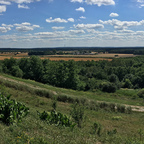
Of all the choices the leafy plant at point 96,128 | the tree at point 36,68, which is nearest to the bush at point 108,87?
the tree at point 36,68

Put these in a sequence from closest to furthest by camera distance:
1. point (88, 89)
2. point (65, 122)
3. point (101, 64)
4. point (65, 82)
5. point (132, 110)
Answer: point (65, 122), point (132, 110), point (65, 82), point (88, 89), point (101, 64)

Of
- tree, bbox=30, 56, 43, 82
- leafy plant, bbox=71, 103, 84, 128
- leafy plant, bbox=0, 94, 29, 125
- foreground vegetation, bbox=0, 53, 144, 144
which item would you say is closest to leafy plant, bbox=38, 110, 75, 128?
foreground vegetation, bbox=0, 53, 144, 144

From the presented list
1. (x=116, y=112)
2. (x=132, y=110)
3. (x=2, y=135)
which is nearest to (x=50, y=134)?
(x=2, y=135)

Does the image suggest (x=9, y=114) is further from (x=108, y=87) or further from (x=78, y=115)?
(x=108, y=87)

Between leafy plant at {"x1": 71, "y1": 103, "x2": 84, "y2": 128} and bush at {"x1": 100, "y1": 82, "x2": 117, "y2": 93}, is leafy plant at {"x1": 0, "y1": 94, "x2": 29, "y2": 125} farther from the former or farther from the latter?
bush at {"x1": 100, "y1": 82, "x2": 117, "y2": 93}

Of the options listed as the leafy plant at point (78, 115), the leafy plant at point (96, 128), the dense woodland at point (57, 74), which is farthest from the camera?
the dense woodland at point (57, 74)

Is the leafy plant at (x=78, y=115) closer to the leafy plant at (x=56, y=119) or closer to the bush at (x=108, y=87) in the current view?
the leafy plant at (x=56, y=119)

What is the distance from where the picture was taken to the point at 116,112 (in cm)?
2200

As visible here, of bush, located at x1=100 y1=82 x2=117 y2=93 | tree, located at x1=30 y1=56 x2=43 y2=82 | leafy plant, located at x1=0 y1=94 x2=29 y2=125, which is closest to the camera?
leafy plant, located at x1=0 y1=94 x2=29 y2=125

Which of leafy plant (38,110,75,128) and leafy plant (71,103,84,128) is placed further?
leafy plant (71,103,84,128)

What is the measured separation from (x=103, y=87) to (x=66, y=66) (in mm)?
13201

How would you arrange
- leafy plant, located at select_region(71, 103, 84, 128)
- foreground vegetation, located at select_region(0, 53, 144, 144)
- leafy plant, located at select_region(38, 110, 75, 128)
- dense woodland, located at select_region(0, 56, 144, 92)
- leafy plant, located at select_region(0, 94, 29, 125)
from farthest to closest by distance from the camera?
dense woodland, located at select_region(0, 56, 144, 92) < leafy plant, located at select_region(71, 103, 84, 128) < leafy plant, located at select_region(38, 110, 75, 128) < leafy plant, located at select_region(0, 94, 29, 125) < foreground vegetation, located at select_region(0, 53, 144, 144)

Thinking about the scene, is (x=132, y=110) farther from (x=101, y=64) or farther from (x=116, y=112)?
(x=101, y=64)

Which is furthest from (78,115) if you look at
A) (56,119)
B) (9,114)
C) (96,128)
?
(9,114)
